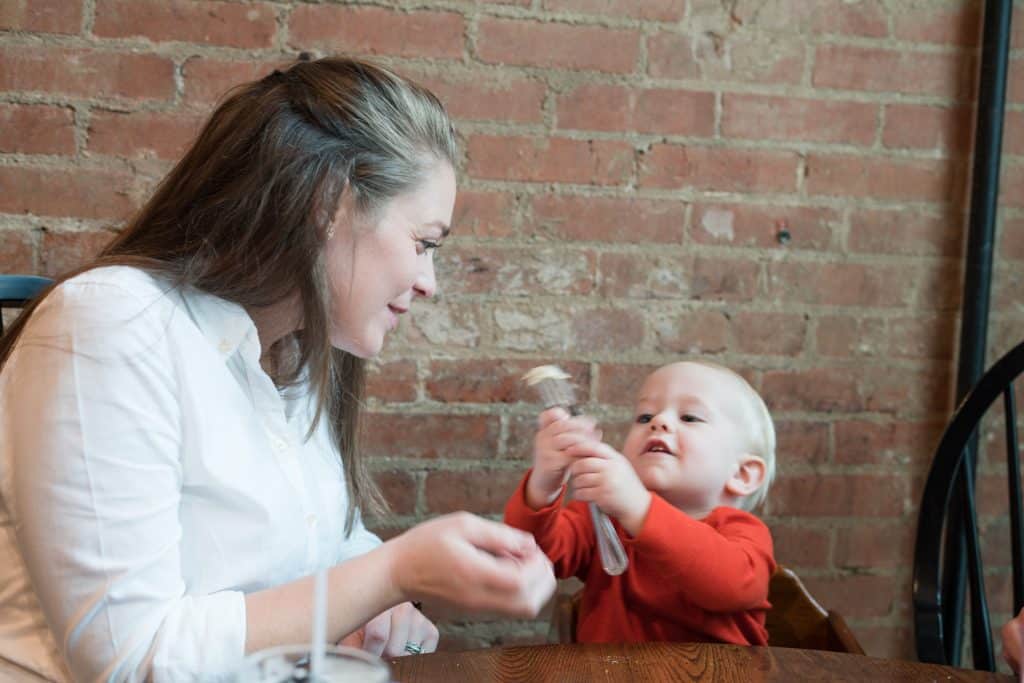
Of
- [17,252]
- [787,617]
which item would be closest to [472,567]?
[787,617]

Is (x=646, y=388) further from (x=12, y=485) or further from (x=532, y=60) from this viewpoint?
(x=12, y=485)

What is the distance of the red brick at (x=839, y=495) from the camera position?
187 centimetres

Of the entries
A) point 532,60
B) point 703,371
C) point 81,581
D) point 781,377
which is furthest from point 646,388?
point 81,581

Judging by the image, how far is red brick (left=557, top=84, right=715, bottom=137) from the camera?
5.72ft

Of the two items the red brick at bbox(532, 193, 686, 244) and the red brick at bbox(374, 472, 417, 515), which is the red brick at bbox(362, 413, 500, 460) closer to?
the red brick at bbox(374, 472, 417, 515)

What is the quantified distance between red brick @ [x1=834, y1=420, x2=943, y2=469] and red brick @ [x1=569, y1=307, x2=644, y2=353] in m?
0.41

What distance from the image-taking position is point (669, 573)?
1.32m

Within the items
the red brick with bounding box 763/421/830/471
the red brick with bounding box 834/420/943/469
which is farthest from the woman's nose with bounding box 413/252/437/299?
the red brick with bounding box 834/420/943/469

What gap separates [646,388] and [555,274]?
0.29 m

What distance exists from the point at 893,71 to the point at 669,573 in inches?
40.3

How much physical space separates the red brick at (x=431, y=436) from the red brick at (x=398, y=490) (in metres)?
0.03

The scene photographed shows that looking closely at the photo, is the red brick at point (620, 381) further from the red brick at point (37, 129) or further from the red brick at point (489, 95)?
the red brick at point (37, 129)

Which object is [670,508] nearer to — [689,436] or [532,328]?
[689,436]

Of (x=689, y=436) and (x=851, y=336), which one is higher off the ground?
(x=851, y=336)
